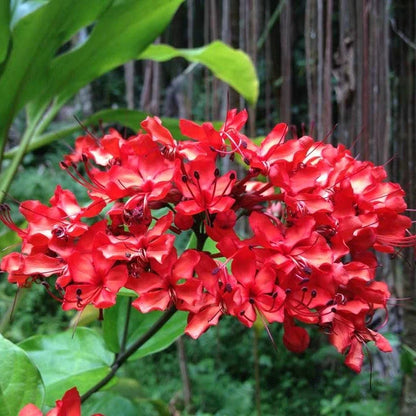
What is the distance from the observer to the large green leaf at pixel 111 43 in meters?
0.76

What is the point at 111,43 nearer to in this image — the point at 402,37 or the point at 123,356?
the point at 123,356

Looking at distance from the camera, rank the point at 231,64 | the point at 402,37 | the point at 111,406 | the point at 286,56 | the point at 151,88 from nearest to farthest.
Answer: the point at 111,406 < the point at 231,64 < the point at 402,37 < the point at 286,56 < the point at 151,88

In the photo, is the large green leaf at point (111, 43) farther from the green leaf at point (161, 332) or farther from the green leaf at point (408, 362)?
the green leaf at point (408, 362)

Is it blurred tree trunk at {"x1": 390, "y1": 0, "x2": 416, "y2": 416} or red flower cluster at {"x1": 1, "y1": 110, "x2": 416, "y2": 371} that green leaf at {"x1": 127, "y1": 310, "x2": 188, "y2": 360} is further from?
blurred tree trunk at {"x1": 390, "y1": 0, "x2": 416, "y2": 416}

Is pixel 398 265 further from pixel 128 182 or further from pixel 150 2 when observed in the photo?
pixel 128 182

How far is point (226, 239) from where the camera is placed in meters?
0.37

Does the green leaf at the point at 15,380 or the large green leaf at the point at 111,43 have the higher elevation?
the large green leaf at the point at 111,43

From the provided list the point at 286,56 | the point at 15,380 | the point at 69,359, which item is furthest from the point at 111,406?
the point at 286,56

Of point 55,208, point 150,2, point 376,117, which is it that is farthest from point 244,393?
point 55,208

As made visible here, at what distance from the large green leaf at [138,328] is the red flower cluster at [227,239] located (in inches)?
6.2

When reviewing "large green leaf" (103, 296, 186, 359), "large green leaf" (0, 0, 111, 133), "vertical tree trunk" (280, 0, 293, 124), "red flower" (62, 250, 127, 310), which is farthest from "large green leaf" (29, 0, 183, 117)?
"vertical tree trunk" (280, 0, 293, 124)

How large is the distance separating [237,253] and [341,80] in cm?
102

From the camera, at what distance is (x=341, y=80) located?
128 cm

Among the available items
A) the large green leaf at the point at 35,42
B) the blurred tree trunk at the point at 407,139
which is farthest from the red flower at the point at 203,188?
the blurred tree trunk at the point at 407,139
